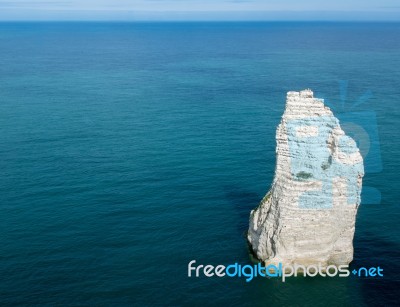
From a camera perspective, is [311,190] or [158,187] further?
[158,187]

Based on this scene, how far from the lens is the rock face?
1394 inches

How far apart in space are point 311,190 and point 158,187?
2309 centimetres

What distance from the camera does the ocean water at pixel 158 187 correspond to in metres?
38.4

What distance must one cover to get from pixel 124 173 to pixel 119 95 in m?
46.4

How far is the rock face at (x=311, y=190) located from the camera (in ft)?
116

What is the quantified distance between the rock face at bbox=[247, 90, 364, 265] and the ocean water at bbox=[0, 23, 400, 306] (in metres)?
2.72

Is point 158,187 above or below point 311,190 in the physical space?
below

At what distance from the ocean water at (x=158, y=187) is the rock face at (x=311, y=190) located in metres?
2.72

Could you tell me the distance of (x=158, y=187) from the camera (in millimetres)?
56094

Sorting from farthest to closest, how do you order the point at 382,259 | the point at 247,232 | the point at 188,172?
the point at 188,172, the point at 247,232, the point at 382,259

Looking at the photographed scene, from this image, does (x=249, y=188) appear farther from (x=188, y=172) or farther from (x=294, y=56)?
(x=294, y=56)

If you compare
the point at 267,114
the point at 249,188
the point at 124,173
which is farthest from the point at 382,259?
the point at 267,114

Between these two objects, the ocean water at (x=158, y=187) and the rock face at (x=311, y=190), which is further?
the ocean water at (x=158, y=187)

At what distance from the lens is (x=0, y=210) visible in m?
51.0
